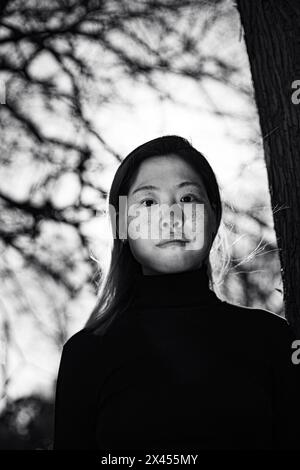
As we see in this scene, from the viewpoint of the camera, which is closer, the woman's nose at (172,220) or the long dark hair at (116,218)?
the woman's nose at (172,220)

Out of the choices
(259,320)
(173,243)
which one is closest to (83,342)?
(173,243)

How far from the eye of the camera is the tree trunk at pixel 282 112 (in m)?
1.91

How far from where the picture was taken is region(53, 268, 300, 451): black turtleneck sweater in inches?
48.9

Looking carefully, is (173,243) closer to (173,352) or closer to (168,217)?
(168,217)

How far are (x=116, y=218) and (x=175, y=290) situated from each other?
0.29m

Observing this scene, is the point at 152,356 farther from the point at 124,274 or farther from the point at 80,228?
the point at 80,228

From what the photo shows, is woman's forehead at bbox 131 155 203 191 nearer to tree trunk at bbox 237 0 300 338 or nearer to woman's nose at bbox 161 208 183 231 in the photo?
woman's nose at bbox 161 208 183 231

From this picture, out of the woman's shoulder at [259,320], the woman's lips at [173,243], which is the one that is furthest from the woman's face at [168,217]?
the woman's shoulder at [259,320]

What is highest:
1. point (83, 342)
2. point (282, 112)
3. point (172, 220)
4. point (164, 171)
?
point (282, 112)

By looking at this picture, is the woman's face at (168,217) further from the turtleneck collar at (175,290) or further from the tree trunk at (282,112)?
the tree trunk at (282,112)

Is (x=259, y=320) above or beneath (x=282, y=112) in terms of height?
beneath

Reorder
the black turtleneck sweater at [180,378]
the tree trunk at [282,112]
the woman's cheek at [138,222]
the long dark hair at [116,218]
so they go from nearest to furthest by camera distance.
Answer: the black turtleneck sweater at [180,378] < the woman's cheek at [138,222] < the long dark hair at [116,218] < the tree trunk at [282,112]

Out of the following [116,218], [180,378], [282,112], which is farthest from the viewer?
[282,112]

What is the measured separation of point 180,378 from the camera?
1.28 metres
